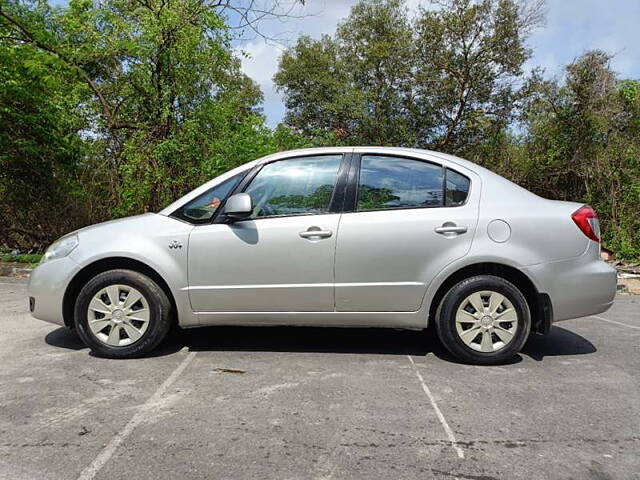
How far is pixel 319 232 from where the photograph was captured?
4.12 meters

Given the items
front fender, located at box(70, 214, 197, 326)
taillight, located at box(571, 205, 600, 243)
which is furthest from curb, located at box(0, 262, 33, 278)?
taillight, located at box(571, 205, 600, 243)

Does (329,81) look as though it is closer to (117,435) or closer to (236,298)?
(236,298)

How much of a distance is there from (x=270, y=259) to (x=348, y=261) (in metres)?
0.62

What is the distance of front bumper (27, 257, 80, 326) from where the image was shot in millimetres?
4277

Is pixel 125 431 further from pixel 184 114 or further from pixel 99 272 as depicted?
pixel 184 114

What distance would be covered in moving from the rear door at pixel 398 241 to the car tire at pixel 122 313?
1.49m

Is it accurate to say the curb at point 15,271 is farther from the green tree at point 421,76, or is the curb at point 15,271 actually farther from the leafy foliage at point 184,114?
the green tree at point 421,76

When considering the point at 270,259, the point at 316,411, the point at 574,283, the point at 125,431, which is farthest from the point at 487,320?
the point at 125,431

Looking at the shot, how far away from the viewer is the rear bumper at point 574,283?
13.3 ft

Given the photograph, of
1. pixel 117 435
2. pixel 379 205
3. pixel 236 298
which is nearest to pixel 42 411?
pixel 117 435

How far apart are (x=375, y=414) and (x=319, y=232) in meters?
1.51

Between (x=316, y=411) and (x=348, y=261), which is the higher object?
(x=348, y=261)

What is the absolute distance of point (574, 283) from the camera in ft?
13.4

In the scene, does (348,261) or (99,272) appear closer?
(348,261)
